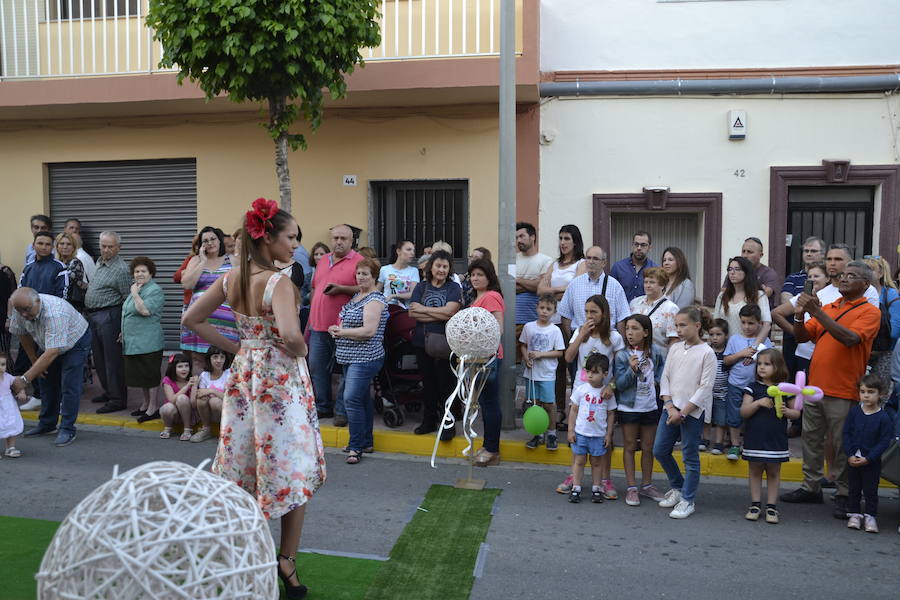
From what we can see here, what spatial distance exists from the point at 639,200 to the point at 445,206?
255 centimetres

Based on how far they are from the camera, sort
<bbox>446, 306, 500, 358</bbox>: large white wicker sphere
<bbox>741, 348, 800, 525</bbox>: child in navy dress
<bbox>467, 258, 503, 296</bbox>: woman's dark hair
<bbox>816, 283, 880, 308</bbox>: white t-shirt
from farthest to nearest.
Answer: <bbox>467, 258, 503, 296</bbox>: woman's dark hair
<bbox>816, 283, 880, 308</bbox>: white t-shirt
<bbox>446, 306, 500, 358</bbox>: large white wicker sphere
<bbox>741, 348, 800, 525</bbox>: child in navy dress

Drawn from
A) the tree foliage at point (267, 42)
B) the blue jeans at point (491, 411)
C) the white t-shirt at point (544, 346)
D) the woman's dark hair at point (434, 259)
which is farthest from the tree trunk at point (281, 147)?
the blue jeans at point (491, 411)

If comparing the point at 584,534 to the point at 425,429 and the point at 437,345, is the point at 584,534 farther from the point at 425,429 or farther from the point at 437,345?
the point at 425,429

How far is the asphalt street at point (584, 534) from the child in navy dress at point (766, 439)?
19 cm

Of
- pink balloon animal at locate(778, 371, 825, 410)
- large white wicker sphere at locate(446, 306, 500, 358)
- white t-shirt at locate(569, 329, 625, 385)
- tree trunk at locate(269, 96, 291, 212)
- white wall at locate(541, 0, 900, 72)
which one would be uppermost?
white wall at locate(541, 0, 900, 72)

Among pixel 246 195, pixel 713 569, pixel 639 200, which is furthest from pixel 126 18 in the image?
pixel 713 569

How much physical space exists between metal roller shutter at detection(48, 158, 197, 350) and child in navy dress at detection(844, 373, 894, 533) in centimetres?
897

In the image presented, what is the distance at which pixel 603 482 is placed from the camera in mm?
6324

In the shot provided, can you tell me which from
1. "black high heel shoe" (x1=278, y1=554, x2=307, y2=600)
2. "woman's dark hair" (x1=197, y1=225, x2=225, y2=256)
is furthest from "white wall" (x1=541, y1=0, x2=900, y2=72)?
"black high heel shoe" (x1=278, y1=554, x2=307, y2=600)

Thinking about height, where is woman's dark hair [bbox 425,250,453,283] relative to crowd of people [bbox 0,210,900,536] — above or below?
above

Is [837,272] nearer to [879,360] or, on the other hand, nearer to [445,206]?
[879,360]

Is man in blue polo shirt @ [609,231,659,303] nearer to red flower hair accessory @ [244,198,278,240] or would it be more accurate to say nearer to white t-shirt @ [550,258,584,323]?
white t-shirt @ [550,258,584,323]

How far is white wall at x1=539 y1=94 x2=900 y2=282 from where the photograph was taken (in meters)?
10.1

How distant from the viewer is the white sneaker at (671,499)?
6113mm
